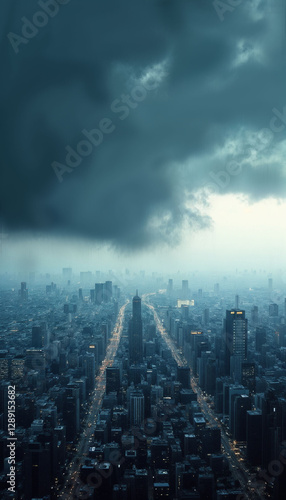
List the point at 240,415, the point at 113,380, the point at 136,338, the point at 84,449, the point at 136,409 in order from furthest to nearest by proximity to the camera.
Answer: the point at 136,338 → the point at 113,380 → the point at 136,409 → the point at 240,415 → the point at 84,449

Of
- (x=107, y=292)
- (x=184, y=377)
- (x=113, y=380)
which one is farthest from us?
(x=107, y=292)

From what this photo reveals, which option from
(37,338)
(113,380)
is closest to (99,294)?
(37,338)

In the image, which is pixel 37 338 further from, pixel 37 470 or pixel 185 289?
pixel 185 289

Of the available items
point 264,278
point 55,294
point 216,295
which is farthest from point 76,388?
point 264,278

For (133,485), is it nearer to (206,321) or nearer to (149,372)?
(149,372)

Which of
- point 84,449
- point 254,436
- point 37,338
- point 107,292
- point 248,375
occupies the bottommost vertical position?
point 84,449

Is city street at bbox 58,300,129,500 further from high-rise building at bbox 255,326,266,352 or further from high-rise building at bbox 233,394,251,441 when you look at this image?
high-rise building at bbox 255,326,266,352
